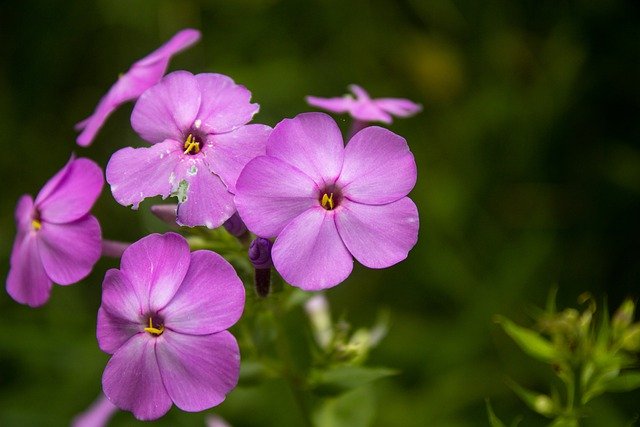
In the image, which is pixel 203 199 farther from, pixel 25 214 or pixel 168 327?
pixel 25 214

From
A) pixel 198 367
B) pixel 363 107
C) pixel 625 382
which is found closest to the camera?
pixel 198 367

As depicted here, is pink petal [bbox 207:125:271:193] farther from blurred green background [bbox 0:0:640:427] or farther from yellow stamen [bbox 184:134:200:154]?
blurred green background [bbox 0:0:640:427]

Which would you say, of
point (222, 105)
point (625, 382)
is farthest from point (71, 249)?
point (625, 382)

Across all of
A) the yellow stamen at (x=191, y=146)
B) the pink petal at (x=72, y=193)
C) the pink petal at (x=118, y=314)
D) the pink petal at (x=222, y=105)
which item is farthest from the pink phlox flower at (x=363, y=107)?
the pink petal at (x=118, y=314)

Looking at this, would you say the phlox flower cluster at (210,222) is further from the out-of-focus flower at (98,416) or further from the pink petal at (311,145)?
the out-of-focus flower at (98,416)

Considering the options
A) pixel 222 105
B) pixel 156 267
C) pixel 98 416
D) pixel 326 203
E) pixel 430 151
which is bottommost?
pixel 98 416

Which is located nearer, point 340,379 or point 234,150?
point 234,150

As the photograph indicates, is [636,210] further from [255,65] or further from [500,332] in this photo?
[255,65]
